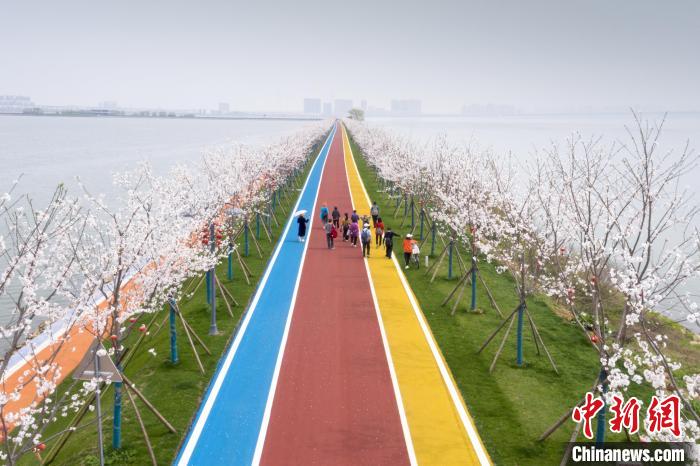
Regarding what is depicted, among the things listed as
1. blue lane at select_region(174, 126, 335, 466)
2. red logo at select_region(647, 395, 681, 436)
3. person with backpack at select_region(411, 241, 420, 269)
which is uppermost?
red logo at select_region(647, 395, 681, 436)

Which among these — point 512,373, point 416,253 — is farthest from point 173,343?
point 416,253

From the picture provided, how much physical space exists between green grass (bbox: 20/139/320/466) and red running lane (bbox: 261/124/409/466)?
8.46 feet

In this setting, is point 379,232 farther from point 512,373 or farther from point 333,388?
point 333,388

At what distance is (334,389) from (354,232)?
20013mm

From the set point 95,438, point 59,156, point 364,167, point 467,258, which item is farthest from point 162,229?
point 59,156

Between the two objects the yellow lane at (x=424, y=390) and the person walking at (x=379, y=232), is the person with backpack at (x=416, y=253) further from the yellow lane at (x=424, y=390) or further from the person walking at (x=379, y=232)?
the person walking at (x=379, y=232)

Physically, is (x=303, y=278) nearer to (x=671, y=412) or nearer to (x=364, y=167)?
(x=671, y=412)

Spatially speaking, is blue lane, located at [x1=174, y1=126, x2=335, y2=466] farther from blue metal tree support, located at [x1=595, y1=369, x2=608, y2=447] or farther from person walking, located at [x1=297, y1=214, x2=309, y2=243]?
blue metal tree support, located at [x1=595, y1=369, x2=608, y2=447]

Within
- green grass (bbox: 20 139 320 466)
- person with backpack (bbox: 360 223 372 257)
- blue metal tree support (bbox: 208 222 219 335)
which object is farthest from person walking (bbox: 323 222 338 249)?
blue metal tree support (bbox: 208 222 219 335)

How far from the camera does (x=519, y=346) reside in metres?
20.2

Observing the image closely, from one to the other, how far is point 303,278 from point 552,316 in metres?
12.4

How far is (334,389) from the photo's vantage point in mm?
17938

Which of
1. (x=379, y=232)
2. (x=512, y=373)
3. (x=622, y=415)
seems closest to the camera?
(x=622, y=415)

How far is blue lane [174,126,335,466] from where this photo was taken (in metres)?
14.8
